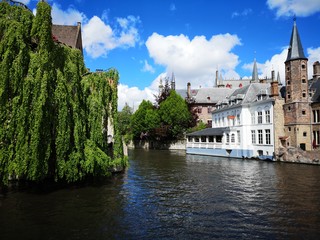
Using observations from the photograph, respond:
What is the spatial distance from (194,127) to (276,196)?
43.7m

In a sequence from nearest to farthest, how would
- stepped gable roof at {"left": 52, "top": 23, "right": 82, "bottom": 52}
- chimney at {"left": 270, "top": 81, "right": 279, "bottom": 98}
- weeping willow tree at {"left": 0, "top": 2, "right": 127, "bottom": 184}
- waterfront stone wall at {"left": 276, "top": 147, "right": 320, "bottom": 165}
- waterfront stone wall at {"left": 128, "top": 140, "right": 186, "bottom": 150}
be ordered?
weeping willow tree at {"left": 0, "top": 2, "right": 127, "bottom": 184} → waterfront stone wall at {"left": 276, "top": 147, "right": 320, "bottom": 165} → stepped gable roof at {"left": 52, "top": 23, "right": 82, "bottom": 52} → chimney at {"left": 270, "top": 81, "right": 279, "bottom": 98} → waterfront stone wall at {"left": 128, "top": 140, "right": 186, "bottom": 150}

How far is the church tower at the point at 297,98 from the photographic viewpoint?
32.5 meters

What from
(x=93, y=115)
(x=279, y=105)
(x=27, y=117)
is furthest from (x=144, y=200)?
(x=279, y=105)

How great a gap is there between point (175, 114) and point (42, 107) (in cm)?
4684

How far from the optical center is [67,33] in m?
33.1

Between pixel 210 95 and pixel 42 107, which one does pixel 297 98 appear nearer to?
pixel 42 107

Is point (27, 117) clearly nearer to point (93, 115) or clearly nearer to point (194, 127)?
point (93, 115)

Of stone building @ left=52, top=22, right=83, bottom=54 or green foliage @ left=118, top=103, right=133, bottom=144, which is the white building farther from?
green foliage @ left=118, top=103, right=133, bottom=144

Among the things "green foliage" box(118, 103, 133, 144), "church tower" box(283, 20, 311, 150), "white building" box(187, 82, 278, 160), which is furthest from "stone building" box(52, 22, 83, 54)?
"green foliage" box(118, 103, 133, 144)

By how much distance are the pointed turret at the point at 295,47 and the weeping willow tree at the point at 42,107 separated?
2830 cm

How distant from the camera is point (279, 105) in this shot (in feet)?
114

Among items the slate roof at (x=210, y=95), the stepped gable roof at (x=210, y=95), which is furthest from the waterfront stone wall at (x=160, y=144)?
the stepped gable roof at (x=210, y=95)

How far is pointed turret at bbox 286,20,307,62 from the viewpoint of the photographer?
33.7m

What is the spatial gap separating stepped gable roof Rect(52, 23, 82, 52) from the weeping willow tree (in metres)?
17.7
